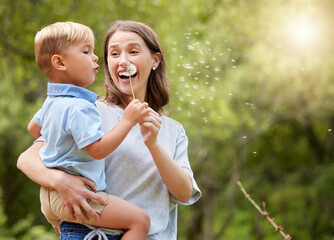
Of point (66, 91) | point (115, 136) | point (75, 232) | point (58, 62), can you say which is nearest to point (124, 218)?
point (75, 232)

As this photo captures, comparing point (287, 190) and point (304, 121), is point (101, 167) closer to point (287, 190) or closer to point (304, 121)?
point (304, 121)

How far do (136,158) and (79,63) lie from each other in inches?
16.2

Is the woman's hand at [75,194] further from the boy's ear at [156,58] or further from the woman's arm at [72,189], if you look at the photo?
the boy's ear at [156,58]

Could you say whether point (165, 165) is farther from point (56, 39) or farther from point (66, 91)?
point (56, 39)

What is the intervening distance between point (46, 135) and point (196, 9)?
7032 mm

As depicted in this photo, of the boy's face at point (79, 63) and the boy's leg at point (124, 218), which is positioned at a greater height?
the boy's face at point (79, 63)

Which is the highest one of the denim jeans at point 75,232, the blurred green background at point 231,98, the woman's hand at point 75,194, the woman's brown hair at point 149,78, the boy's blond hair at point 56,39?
the boy's blond hair at point 56,39

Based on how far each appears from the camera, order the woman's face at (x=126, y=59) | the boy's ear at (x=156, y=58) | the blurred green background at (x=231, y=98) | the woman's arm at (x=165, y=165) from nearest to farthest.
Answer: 1. the woman's arm at (x=165, y=165)
2. the woman's face at (x=126, y=59)
3. the boy's ear at (x=156, y=58)
4. the blurred green background at (x=231, y=98)

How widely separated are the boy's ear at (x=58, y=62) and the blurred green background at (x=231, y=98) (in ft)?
9.43

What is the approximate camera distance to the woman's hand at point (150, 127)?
1.82 m

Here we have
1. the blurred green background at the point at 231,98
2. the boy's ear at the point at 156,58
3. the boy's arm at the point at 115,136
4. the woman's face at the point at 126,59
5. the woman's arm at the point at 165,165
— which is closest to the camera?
the boy's arm at the point at 115,136

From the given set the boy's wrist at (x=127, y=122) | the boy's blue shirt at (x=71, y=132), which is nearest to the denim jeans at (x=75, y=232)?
the boy's blue shirt at (x=71, y=132)

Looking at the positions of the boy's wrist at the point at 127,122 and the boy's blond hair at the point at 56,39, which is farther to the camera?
the boy's blond hair at the point at 56,39

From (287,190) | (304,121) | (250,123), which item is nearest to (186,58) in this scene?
(250,123)
